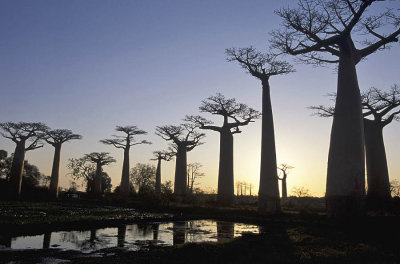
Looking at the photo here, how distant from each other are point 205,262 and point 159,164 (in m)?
36.4

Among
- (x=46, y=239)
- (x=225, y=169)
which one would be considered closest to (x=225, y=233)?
(x=46, y=239)

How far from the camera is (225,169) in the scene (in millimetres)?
24719

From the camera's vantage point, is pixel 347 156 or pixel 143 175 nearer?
pixel 347 156

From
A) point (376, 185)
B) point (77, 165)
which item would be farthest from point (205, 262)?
point (77, 165)

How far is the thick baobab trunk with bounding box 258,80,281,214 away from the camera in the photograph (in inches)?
604

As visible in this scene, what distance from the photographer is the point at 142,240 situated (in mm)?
7992

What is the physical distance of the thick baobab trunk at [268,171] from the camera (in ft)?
50.4

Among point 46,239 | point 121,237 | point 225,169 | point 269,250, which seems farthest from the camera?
point 225,169

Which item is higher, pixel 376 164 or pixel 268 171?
pixel 376 164

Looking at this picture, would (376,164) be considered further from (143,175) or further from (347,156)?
(143,175)

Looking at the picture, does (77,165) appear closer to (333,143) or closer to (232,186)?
(232,186)

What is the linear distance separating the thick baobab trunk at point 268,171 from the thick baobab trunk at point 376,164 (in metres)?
6.27

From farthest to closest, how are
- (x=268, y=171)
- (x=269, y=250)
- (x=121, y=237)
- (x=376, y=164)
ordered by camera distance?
(x=376, y=164)
(x=268, y=171)
(x=121, y=237)
(x=269, y=250)

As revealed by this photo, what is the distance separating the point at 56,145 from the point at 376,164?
2907 centimetres
